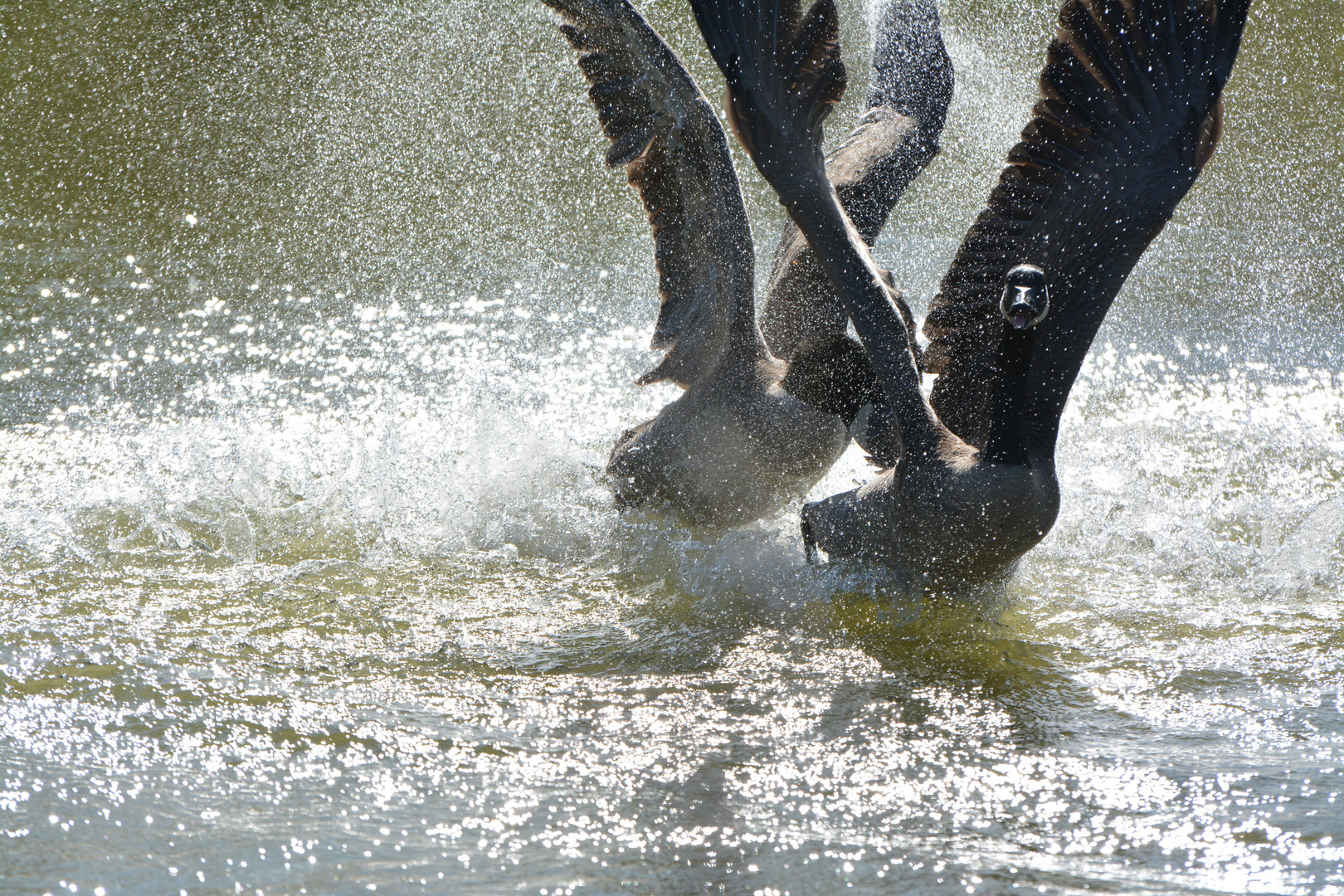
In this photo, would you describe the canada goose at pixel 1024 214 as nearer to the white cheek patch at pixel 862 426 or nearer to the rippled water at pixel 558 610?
the white cheek patch at pixel 862 426

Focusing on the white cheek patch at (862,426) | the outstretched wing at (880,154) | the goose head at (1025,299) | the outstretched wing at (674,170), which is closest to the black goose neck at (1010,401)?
the goose head at (1025,299)

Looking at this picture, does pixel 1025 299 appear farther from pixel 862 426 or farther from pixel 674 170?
pixel 674 170

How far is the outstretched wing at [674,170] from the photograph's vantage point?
451cm

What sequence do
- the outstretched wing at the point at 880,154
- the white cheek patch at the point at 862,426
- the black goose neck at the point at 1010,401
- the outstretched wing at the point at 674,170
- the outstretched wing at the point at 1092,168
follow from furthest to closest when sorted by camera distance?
the outstretched wing at the point at 880,154 < the white cheek patch at the point at 862,426 < the outstretched wing at the point at 674,170 < the outstretched wing at the point at 1092,168 < the black goose neck at the point at 1010,401

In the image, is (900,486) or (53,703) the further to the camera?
(900,486)

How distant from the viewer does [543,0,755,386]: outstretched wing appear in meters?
4.51

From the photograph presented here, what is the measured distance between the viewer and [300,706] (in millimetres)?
3586

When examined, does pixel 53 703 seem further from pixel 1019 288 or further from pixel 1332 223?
pixel 1332 223

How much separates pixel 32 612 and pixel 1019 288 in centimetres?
353

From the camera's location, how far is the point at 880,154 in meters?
5.37

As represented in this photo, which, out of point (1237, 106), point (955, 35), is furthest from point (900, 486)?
point (1237, 106)

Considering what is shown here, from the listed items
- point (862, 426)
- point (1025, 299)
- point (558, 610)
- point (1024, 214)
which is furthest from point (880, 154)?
point (558, 610)

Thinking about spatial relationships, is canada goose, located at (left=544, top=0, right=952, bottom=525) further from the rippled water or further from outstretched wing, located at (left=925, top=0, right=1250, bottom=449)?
outstretched wing, located at (left=925, top=0, right=1250, bottom=449)

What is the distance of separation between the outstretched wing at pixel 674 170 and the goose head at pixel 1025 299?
1181 millimetres
